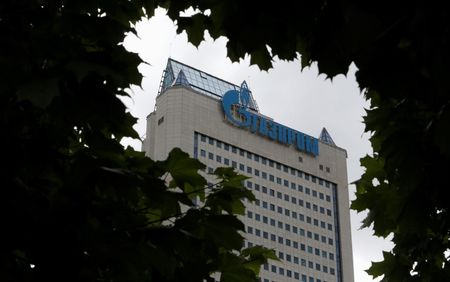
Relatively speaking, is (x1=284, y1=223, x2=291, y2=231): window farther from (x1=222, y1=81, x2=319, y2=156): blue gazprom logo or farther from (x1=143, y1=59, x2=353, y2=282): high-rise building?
(x1=222, y1=81, x2=319, y2=156): blue gazprom logo

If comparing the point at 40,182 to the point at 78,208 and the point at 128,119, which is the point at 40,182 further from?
the point at 128,119

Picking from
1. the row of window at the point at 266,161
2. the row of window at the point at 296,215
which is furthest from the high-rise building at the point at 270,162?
the row of window at the point at 266,161

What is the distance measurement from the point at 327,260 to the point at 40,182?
118m

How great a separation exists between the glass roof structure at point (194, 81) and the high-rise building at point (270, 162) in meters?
0.16

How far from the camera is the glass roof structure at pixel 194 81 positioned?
114688 millimetres

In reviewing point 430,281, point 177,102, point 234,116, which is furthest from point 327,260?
point 430,281

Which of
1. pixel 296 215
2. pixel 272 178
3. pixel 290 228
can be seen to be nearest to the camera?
pixel 290 228

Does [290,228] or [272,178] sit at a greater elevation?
[272,178]

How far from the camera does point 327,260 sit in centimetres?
11969

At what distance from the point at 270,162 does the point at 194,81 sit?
1798cm

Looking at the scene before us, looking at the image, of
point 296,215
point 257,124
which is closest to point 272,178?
point 296,215

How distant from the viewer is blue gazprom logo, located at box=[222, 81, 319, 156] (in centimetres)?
11425

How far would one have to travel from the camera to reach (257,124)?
116 meters

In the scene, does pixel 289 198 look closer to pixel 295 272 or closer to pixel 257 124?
pixel 295 272
